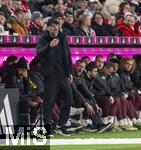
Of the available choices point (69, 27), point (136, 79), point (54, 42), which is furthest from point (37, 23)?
point (54, 42)

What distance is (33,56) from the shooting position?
59.9 ft

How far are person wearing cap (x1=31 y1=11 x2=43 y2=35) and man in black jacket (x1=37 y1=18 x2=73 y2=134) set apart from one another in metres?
2.89

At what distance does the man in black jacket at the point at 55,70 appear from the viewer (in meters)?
16.1

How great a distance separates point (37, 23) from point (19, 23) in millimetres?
788

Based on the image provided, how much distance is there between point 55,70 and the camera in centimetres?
1633

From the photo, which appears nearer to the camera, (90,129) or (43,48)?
(43,48)

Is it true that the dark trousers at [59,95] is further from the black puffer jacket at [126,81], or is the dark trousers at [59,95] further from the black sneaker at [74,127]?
the black puffer jacket at [126,81]

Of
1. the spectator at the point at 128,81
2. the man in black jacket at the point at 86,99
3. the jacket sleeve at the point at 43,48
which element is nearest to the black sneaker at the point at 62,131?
the man in black jacket at the point at 86,99

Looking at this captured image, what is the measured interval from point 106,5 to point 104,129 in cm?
674

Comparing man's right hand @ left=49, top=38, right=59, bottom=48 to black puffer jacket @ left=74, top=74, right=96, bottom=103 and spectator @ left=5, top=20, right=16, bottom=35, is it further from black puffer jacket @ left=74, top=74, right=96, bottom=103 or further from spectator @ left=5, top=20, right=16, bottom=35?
spectator @ left=5, top=20, right=16, bottom=35

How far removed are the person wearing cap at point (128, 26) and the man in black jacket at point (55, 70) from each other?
5027mm

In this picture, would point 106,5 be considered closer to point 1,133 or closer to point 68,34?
point 68,34

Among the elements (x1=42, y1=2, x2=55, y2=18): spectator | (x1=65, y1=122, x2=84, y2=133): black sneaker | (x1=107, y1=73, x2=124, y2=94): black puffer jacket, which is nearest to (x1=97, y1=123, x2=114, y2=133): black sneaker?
(x1=65, y1=122, x2=84, y2=133): black sneaker

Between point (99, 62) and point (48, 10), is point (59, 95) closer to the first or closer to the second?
point (99, 62)
